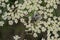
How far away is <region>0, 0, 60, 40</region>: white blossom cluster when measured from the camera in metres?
1.51

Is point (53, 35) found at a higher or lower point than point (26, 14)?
lower

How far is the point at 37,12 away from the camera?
1.58 m

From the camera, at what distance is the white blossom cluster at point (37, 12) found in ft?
4.97

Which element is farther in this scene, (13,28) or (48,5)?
(48,5)

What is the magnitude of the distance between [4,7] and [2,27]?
178 mm

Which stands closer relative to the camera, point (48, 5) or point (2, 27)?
point (2, 27)

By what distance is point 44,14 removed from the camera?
159cm

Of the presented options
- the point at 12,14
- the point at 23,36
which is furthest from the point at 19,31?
the point at 12,14

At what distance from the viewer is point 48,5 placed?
163 cm

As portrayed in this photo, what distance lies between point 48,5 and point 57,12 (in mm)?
97

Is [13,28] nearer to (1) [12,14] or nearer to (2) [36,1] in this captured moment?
(1) [12,14]

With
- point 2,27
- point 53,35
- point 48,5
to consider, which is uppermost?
point 48,5

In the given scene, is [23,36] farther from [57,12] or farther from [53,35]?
[57,12]

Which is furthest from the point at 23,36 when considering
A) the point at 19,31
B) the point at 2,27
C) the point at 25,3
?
the point at 25,3
